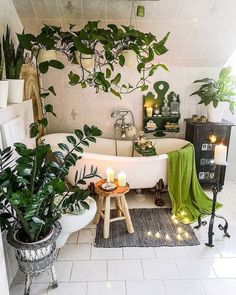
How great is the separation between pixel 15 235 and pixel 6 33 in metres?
1.58

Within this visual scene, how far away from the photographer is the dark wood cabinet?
3131mm

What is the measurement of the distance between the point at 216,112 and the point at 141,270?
2197 mm

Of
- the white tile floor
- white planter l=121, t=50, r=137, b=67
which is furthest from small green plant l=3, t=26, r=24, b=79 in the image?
the white tile floor

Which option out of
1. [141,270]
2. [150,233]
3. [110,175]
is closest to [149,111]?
[110,175]

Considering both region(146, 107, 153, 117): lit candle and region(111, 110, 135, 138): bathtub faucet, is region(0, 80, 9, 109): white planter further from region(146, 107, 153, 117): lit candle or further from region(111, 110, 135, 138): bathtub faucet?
region(146, 107, 153, 117): lit candle

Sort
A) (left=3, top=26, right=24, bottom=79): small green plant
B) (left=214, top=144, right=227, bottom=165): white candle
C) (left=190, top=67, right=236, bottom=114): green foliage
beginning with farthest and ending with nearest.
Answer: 1. (left=190, top=67, right=236, bottom=114): green foliage
2. (left=214, top=144, right=227, bottom=165): white candle
3. (left=3, top=26, right=24, bottom=79): small green plant

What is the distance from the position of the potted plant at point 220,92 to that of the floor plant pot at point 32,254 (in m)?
2.46

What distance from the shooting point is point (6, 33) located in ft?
6.50

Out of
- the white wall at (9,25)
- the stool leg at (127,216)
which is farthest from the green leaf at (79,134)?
the stool leg at (127,216)

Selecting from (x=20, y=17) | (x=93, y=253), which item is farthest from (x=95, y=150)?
(x=20, y=17)

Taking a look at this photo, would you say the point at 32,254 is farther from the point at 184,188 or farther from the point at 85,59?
the point at 184,188

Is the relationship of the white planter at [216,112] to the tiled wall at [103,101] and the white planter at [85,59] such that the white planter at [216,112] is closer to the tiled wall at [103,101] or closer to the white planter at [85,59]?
the tiled wall at [103,101]

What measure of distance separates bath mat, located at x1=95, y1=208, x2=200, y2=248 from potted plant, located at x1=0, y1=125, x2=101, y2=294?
2.22 ft

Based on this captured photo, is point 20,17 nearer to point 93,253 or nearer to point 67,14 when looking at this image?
point 67,14
